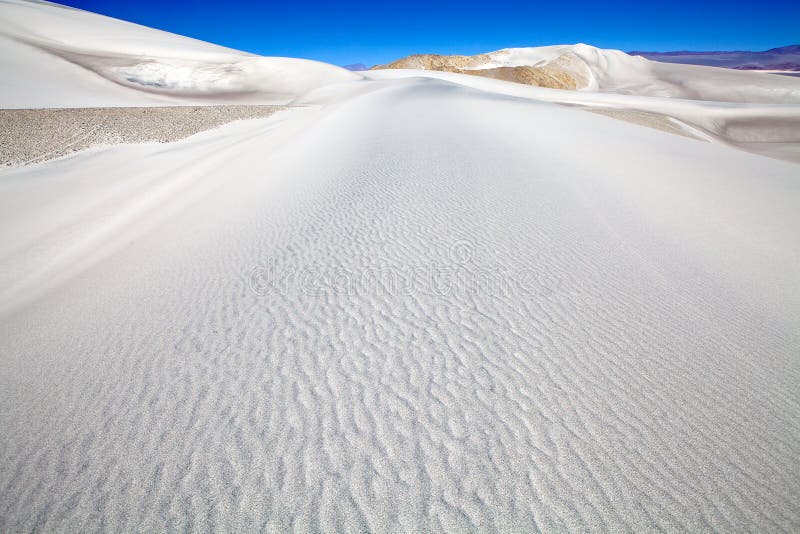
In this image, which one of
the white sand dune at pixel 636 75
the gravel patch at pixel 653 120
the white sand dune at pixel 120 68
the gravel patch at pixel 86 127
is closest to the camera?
the gravel patch at pixel 86 127

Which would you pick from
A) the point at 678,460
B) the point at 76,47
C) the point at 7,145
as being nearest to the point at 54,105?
the point at 7,145

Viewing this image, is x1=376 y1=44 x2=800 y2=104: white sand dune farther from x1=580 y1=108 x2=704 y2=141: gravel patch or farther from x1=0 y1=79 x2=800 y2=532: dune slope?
x1=0 y1=79 x2=800 y2=532: dune slope

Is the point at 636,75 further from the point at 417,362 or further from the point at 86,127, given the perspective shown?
the point at 417,362

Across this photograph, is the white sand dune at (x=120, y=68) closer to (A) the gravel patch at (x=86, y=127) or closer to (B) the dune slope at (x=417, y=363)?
(A) the gravel patch at (x=86, y=127)

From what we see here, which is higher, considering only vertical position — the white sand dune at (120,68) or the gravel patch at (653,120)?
the white sand dune at (120,68)

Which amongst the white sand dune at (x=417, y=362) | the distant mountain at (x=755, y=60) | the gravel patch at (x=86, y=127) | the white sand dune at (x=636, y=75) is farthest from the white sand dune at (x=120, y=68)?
the distant mountain at (x=755, y=60)

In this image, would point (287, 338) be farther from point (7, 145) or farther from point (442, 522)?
point (7, 145)

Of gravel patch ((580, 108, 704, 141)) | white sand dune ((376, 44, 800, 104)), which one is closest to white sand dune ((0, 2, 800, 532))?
gravel patch ((580, 108, 704, 141))
